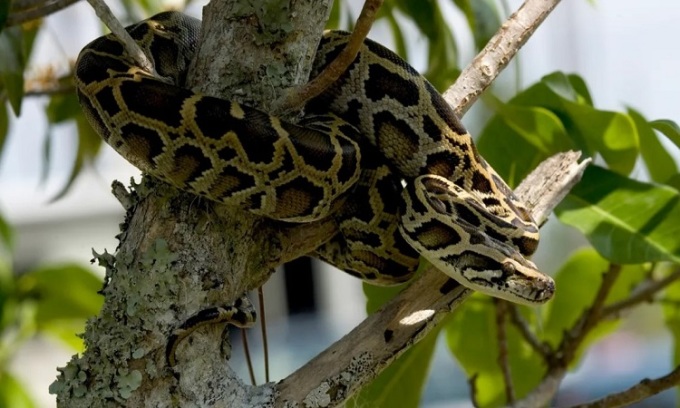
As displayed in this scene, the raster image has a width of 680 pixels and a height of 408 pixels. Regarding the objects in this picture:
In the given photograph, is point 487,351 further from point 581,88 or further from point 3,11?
point 3,11

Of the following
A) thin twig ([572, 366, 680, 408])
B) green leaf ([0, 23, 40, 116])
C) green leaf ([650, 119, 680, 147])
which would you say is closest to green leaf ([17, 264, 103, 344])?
green leaf ([0, 23, 40, 116])

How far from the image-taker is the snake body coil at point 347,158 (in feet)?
6.76

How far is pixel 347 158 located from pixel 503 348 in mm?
958

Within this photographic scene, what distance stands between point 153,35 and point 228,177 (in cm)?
58

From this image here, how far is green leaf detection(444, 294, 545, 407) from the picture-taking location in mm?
3125

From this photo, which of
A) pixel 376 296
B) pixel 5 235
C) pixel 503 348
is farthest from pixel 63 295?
pixel 503 348

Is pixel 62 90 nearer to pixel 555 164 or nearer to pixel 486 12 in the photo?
pixel 486 12

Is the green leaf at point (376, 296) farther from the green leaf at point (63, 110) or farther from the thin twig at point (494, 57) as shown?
the green leaf at point (63, 110)

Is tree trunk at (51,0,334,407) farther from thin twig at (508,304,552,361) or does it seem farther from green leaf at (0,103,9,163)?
green leaf at (0,103,9,163)

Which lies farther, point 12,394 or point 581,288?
point 12,394

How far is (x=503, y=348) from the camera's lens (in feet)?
9.21

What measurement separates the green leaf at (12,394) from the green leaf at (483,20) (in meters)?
2.27

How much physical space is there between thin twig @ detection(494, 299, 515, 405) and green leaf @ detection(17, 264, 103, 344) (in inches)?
62.4

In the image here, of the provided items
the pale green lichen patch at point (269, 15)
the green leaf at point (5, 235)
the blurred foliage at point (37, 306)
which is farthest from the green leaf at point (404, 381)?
the green leaf at point (5, 235)
